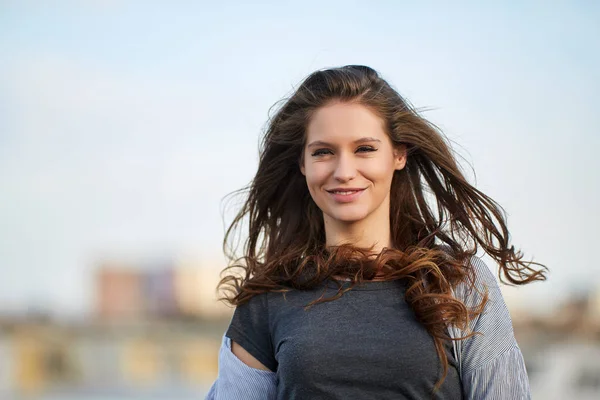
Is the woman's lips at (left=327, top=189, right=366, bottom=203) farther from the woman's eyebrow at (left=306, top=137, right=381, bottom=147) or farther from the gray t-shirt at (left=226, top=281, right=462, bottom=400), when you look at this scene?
the gray t-shirt at (left=226, top=281, right=462, bottom=400)

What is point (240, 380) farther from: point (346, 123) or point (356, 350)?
point (346, 123)

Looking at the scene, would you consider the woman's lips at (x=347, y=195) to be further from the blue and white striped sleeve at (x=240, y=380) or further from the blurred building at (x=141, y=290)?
the blurred building at (x=141, y=290)

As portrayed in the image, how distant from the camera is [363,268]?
330 cm

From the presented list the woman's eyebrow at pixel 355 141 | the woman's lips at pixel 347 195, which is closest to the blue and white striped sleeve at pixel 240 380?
the woman's lips at pixel 347 195

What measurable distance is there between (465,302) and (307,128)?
0.79m

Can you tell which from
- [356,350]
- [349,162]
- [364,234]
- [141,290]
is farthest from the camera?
[141,290]

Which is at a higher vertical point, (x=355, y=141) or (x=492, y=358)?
(x=355, y=141)

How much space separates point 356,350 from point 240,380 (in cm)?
45

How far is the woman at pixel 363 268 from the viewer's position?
3.12 meters

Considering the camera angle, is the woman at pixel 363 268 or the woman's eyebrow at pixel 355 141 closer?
the woman at pixel 363 268

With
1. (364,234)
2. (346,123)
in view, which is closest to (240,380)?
(364,234)

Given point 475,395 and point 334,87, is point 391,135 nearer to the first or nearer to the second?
point 334,87

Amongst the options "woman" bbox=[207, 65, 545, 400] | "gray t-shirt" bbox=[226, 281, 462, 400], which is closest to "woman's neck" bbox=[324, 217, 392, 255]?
"woman" bbox=[207, 65, 545, 400]

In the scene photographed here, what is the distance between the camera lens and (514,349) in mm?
Answer: 3158
